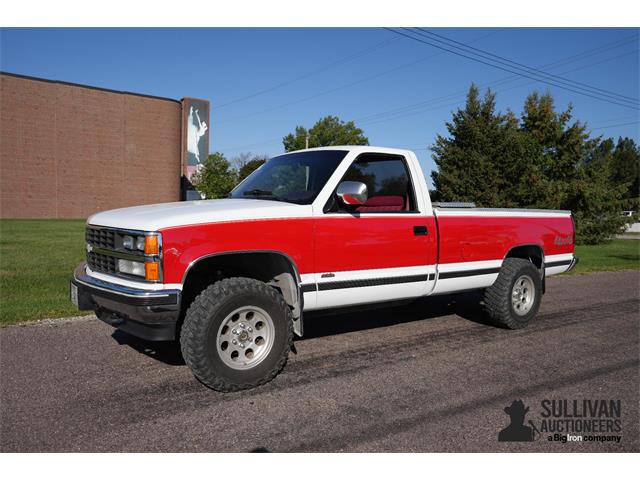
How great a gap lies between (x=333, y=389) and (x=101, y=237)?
8.00 feet

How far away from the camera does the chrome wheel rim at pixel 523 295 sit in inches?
271

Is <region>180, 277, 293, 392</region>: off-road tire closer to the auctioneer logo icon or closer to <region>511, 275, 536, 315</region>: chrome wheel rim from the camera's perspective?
the auctioneer logo icon

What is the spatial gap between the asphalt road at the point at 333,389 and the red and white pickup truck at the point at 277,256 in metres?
0.46

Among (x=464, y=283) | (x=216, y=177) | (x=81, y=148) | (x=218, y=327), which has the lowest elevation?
(x=218, y=327)

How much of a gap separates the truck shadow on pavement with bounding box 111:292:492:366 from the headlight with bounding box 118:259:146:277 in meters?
1.19

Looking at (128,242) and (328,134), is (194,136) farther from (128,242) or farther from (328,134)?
(128,242)

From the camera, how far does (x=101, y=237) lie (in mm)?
4777

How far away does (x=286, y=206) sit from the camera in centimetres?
476

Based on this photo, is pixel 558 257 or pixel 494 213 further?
pixel 558 257

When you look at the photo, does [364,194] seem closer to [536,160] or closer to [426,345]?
[426,345]

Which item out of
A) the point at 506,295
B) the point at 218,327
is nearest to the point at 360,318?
the point at 506,295

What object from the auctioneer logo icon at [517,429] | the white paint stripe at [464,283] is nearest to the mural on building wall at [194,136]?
the white paint stripe at [464,283]

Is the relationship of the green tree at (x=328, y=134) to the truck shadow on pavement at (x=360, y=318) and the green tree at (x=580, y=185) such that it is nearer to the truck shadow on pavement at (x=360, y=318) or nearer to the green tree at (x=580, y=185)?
the green tree at (x=580, y=185)

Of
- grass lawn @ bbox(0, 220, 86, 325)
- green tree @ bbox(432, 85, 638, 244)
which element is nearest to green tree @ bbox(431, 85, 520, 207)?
green tree @ bbox(432, 85, 638, 244)
